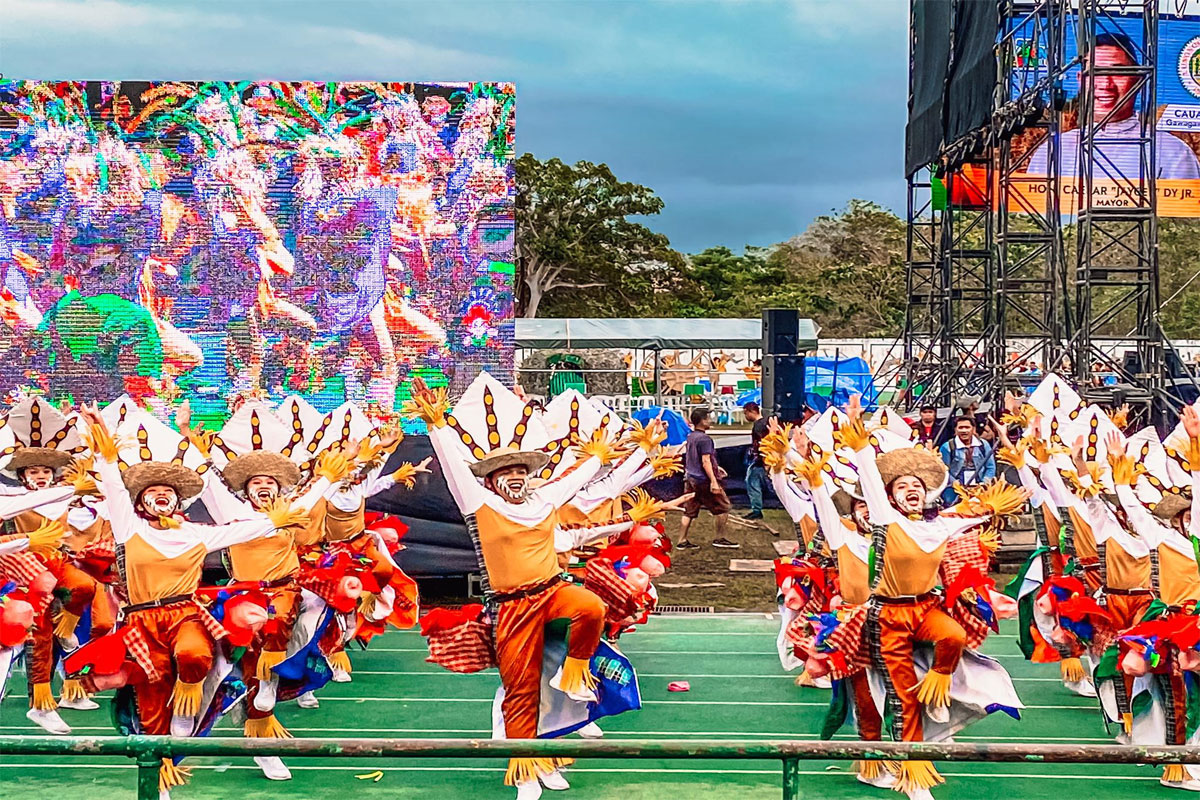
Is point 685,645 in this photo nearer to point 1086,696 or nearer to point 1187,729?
point 1086,696

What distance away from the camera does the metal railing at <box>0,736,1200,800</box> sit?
2793 millimetres

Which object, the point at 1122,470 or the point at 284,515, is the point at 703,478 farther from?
the point at 284,515

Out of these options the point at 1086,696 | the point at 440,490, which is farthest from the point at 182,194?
the point at 1086,696

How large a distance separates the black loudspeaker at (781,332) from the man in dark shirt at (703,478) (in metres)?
2.27

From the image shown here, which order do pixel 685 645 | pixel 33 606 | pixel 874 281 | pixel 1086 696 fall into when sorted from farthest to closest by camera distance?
pixel 874 281, pixel 685 645, pixel 1086 696, pixel 33 606

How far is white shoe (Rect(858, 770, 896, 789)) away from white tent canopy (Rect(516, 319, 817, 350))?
18.3 m

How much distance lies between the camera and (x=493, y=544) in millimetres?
5609

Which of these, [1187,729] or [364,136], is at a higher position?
[364,136]

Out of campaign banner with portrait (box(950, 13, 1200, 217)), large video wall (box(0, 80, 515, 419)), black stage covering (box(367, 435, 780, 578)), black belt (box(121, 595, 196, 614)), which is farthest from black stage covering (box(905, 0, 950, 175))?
black belt (box(121, 595, 196, 614))

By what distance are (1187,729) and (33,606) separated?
16.2 ft

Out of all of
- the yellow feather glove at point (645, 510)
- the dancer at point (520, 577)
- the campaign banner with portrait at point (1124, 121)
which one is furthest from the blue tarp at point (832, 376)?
the dancer at point (520, 577)

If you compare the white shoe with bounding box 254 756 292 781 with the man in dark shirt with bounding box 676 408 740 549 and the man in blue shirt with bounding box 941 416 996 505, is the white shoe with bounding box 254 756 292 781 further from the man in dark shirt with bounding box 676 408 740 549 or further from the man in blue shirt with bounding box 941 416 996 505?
the man in blue shirt with bounding box 941 416 996 505

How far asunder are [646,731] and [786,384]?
7.93 metres

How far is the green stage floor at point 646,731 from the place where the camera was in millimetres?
5824
